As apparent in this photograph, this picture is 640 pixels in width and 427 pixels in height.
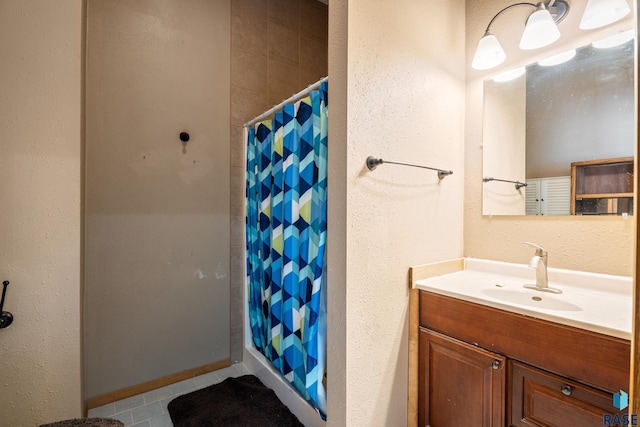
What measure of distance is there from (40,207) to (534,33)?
2.37 metres

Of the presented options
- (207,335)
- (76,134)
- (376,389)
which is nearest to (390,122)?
(376,389)

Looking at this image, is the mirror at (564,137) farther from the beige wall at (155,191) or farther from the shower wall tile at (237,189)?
the beige wall at (155,191)

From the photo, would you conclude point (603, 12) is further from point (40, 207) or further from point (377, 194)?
point (40, 207)

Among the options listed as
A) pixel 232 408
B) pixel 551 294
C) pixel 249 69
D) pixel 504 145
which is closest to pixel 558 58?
pixel 504 145

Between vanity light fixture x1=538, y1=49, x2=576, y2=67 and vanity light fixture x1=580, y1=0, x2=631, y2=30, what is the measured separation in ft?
0.38

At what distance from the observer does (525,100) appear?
1.53 meters

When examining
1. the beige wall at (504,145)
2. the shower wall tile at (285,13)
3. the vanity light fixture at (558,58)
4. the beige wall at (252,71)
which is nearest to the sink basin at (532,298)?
the beige wall at (504,145)

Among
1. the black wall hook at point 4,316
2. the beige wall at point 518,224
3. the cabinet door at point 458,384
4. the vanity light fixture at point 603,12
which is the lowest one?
the cabinet door at point 458,384

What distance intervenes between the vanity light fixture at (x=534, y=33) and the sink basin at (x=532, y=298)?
116 centimetres

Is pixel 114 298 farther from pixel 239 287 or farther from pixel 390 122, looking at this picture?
pixel 390 122

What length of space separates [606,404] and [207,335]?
7.14ft

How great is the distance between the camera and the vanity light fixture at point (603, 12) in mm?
1185

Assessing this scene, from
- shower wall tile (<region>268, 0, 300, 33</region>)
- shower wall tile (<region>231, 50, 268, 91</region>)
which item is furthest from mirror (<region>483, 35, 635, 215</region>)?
shower wall tile (<region>268, 0, 300, 33</region>)

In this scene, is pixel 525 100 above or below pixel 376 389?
above
